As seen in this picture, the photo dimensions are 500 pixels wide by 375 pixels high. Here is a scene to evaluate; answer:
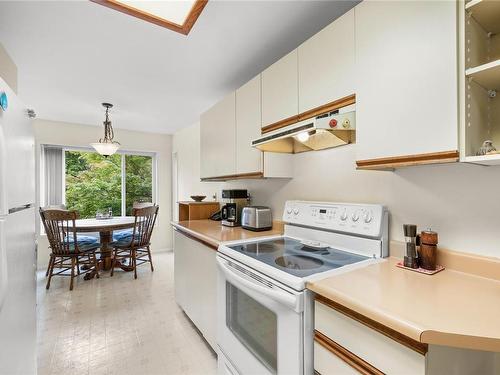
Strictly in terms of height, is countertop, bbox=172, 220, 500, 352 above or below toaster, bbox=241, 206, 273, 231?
below

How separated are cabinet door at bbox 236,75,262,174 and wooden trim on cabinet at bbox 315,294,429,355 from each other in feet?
3.74

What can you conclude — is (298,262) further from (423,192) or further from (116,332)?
(116,332)

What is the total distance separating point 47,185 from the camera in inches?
152

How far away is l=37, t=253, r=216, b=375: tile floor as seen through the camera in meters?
1.72

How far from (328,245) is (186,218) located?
1.93m

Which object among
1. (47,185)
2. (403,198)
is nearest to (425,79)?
(403,198)

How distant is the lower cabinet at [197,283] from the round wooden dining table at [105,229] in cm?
122

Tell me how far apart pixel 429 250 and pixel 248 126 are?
1433 mm

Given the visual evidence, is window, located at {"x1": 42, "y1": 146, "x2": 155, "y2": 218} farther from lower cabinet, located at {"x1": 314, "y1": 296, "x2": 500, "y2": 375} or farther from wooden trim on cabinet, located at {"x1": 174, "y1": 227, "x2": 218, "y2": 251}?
lower cabinet, located at {"x1": 314, "y1": 296, "x2": 500, "y2": 375}

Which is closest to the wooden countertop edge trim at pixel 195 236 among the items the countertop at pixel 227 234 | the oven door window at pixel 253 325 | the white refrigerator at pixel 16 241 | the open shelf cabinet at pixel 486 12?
the countertop at pixel 227 234

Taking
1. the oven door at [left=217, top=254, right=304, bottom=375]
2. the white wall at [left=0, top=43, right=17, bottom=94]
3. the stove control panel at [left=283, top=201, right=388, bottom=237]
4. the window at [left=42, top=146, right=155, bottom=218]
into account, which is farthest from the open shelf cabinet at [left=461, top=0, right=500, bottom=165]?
the window at [left=42, top=146, right=155, bottom=218]

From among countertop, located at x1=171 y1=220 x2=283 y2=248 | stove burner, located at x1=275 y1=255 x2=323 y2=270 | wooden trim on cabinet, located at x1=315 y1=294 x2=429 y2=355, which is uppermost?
countertop, located at x1=171 y1=220 x2=283 y2=248

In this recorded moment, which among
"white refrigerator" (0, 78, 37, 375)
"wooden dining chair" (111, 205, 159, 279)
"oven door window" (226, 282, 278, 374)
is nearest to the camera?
"white refrigerator" (0, 78, 37, 375)

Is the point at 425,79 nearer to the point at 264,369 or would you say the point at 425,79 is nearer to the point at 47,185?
the point at 264,369
